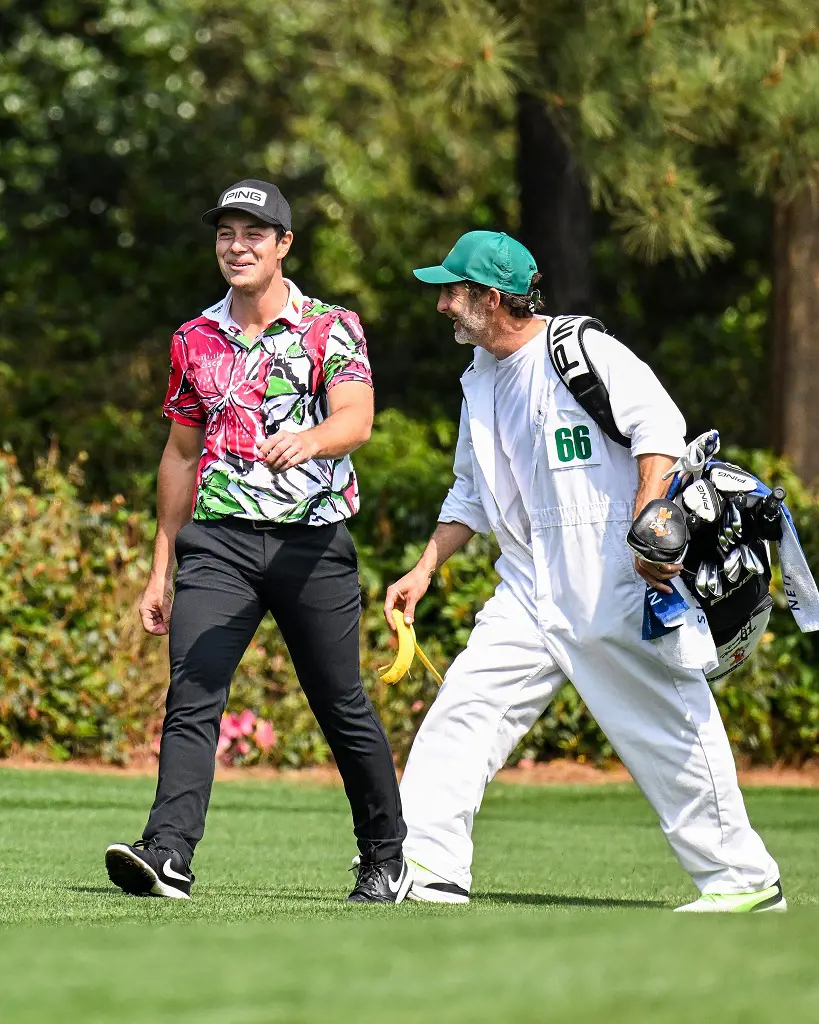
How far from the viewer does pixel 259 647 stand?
1070cm

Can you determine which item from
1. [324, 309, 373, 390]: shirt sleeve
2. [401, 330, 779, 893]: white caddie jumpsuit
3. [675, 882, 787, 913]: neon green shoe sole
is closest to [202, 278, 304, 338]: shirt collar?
[324, 309, 373, 390]: shirt sleeve

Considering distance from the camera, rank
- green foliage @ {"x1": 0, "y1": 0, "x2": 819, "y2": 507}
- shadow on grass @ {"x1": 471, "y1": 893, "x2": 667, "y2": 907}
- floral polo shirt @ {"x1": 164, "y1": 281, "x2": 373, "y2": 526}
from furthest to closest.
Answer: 1. green foliage @ {"x1": 0, "y1": 0, "x2": 819, "y2": 507}
2. shadow on grass @ {"x1": 471, "y1": 893, "x2": 667, "y2": 907}
3. floral polo shirt @ {"x1": 164, "y1": 281, "x2": 373, "y2": 526}

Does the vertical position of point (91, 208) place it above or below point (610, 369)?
above

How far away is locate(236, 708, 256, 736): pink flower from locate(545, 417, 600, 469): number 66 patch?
17.3 ft

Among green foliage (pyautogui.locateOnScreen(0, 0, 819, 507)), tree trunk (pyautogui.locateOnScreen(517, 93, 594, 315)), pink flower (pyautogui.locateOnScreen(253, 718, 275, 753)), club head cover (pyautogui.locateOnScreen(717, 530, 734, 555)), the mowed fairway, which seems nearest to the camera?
the mowed fairway

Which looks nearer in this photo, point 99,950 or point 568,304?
point 99,950

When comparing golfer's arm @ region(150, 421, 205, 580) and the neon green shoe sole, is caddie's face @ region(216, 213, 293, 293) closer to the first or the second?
golfer's arm @ region(150, 421, 205, 580)

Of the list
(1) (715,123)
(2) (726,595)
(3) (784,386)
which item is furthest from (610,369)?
(3) (784,386)

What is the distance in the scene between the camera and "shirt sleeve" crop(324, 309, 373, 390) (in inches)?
215

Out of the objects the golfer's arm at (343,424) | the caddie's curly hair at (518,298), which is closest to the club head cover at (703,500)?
the caddie's curly hair at (518,298)

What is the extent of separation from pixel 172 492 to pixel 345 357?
725 millimetres

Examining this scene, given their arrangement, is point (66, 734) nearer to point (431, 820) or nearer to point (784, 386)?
point (431, 820)

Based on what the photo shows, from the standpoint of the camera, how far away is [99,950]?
12.2ft

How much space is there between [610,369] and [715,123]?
6.39m
